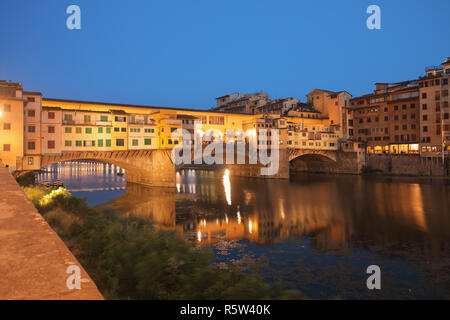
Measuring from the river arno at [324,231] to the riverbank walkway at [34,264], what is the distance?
1011 cm

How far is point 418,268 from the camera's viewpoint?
15.1 meters

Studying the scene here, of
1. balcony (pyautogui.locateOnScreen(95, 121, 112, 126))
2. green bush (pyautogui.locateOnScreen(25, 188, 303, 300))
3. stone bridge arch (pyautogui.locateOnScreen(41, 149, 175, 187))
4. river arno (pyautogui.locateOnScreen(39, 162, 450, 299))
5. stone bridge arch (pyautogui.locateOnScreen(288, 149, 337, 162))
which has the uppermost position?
balcony (pyautogui.locateOnScreen(95, 121, 112, 126))

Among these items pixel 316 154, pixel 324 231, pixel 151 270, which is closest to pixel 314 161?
pixel 316 154

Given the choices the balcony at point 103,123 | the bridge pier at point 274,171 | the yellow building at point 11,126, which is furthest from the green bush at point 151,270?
the bridge pier at point 274,171

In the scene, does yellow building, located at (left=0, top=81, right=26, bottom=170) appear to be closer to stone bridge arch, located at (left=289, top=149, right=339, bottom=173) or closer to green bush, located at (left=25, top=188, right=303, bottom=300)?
green bush, located at (left=25, top=188, right=303, bottom=300)

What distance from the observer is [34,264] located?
504cm

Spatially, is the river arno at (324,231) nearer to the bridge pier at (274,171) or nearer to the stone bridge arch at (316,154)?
the bridge pier at (274,171)

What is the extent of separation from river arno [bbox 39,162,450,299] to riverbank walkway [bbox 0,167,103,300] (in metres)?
10.1

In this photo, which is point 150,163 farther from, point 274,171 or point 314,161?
point 314,161

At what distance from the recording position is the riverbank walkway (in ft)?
13.7

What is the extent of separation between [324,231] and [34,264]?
69.7ft

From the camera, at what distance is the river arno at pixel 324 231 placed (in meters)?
13.9

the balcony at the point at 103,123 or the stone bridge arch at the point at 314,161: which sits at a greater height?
the balcony at the point at 103,123

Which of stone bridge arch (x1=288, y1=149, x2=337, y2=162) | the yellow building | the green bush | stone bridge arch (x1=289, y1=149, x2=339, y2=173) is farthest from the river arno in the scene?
stone bridge arch (x1=289, y1=149, x2=339, y2=173)
